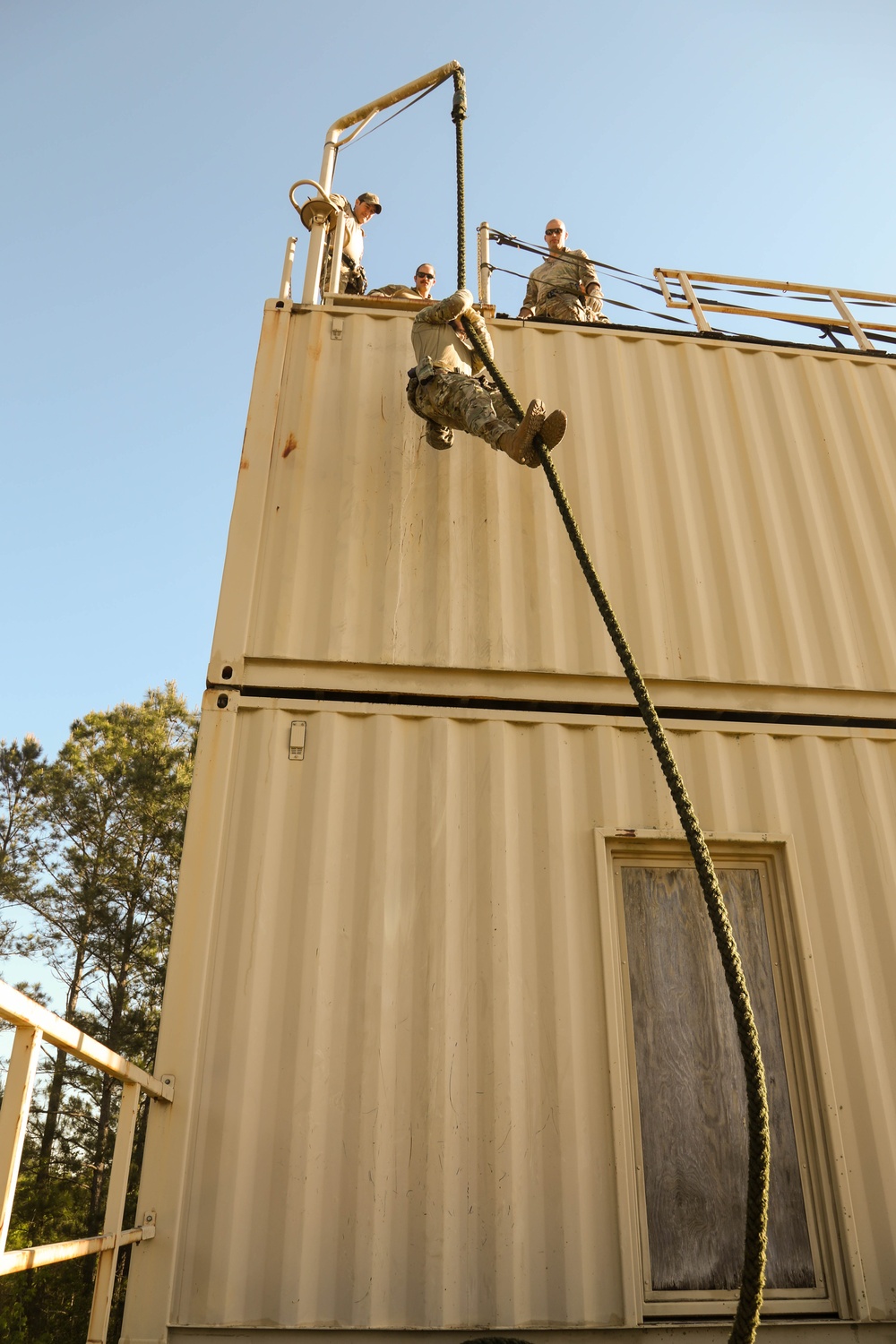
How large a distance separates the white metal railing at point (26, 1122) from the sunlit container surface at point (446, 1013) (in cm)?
33

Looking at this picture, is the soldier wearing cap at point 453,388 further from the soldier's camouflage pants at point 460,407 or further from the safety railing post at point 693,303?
the safety railing post at point 693,303

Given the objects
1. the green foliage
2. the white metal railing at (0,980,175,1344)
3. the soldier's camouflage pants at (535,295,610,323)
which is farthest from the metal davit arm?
the green foliage

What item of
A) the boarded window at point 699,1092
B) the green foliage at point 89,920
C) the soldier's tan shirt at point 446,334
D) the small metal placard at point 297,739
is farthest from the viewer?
the green foliage at point 89,920

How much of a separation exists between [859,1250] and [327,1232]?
187 cm

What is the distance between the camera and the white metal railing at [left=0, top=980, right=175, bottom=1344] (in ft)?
6.37

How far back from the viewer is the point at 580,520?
4.76m

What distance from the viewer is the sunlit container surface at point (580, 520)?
4348 millimetres

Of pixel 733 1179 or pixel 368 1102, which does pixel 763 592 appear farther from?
pixel 368 1102

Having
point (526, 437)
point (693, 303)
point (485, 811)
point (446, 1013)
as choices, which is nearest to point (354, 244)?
point (693, 303)

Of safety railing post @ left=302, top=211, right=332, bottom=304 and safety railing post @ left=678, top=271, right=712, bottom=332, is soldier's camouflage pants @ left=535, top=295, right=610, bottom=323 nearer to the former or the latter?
safety railing post @ left=678, top=271, right=712, bottom=332

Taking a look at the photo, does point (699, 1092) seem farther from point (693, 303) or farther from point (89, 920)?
point (89, 920)

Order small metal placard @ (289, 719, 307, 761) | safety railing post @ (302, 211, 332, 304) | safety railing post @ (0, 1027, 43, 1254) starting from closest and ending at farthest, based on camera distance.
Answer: safety railing post @ (0, 1027, 43, 1254) → small metal placard @ (289, 719, 307, 761) → safety railing post @ (302, 211, 332, 304)

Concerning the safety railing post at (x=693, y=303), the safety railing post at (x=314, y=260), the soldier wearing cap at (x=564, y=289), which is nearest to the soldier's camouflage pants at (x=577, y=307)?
the soldier wearing cap at (x=564, y=289)

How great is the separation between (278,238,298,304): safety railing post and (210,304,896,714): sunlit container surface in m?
0.24
